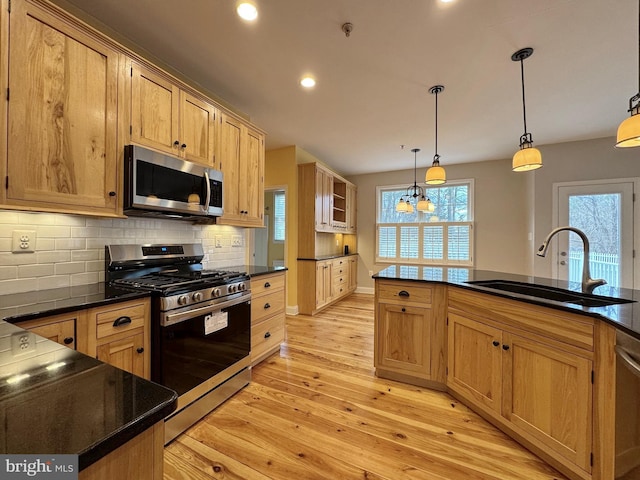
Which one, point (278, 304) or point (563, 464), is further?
point (278, 304)

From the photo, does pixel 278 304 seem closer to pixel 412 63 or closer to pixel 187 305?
pixel 187 305

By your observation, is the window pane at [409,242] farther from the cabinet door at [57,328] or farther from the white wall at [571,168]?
the cabinet door at [57,328]

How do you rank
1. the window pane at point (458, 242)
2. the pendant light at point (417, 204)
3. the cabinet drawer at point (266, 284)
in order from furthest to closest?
the window pane at point (458, 242) < the pendant light at point (417, 204) < the cabinet drawer at point (266, 284)

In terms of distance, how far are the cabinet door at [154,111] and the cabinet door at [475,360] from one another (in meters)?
2.64

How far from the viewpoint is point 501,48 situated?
2252 mm

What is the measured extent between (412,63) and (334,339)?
3.05 meters

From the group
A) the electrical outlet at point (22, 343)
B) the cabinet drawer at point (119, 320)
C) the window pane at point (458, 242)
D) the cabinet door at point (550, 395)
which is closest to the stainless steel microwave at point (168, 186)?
the cabinet drawer at point (119, 320)

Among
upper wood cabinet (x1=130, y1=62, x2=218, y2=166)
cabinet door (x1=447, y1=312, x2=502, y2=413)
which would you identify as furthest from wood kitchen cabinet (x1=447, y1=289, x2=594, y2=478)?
upper wood cabinet (x1=130, y1=62, x2=218, y2=166)

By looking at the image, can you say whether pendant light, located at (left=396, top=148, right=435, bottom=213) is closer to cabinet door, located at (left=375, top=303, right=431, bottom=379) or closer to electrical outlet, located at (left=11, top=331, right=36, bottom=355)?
cabinet door, located at (left=375, top=303, right=431, bottom=379)

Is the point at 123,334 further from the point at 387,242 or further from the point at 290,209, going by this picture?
the point at 387,242

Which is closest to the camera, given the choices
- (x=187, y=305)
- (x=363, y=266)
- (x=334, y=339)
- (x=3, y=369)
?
(x=3, y=369)

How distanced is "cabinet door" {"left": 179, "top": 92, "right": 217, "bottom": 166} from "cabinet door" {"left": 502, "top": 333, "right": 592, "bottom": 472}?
8.83 feet

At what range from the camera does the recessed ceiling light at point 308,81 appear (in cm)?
268

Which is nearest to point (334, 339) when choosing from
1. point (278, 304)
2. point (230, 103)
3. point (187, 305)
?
point (278, 304)
